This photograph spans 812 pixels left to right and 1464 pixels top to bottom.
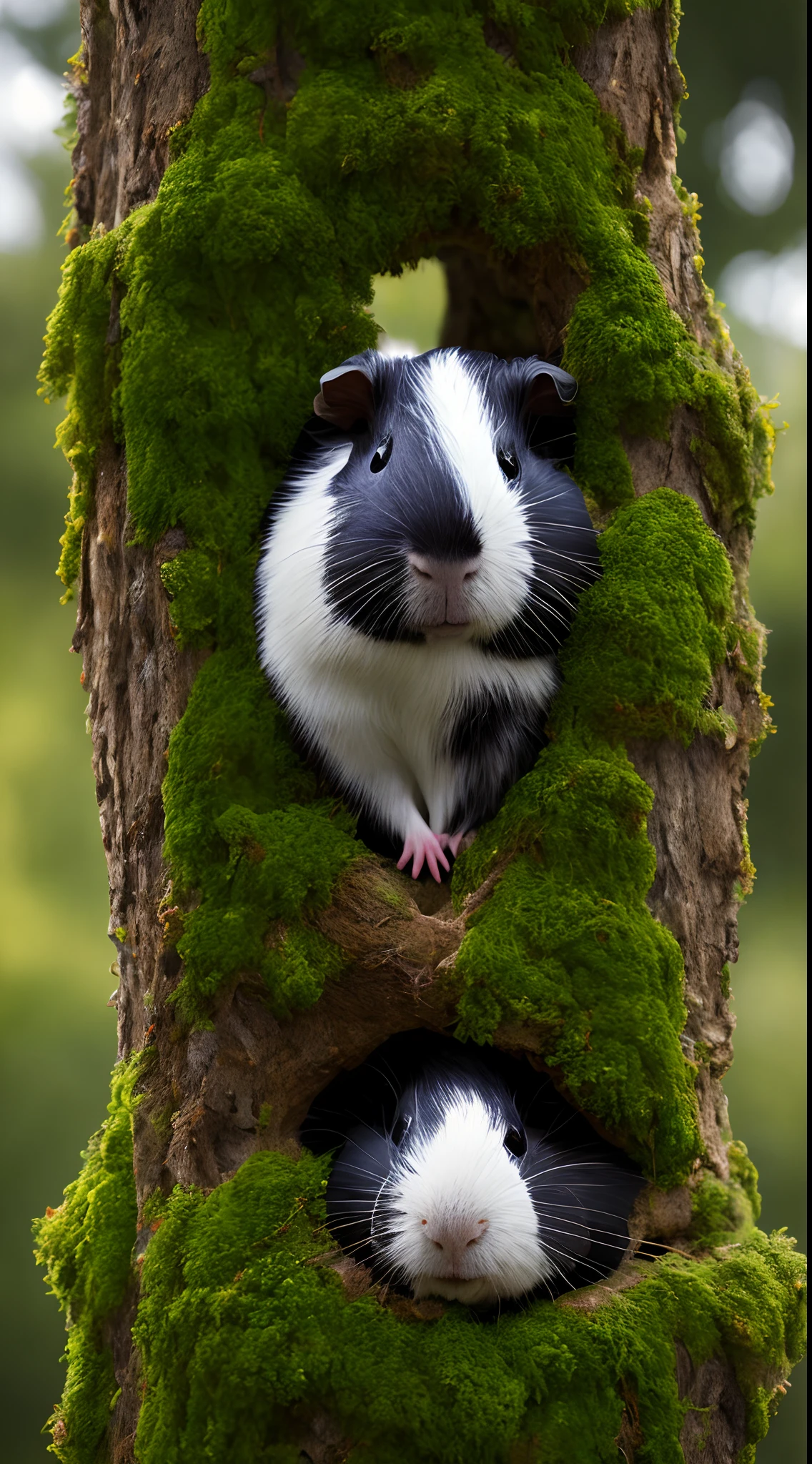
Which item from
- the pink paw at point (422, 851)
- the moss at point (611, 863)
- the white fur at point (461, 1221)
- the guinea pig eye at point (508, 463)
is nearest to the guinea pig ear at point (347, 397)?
the guinea pig eye at point (508, 463)

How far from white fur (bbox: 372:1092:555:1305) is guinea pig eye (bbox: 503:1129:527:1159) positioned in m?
0.06

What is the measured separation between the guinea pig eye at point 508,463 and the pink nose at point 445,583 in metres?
0.31

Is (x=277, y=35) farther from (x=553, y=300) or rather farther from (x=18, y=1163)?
(x=18, y=1163)

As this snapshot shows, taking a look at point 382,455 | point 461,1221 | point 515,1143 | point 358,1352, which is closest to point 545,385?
point 382,455

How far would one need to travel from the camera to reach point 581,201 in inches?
111

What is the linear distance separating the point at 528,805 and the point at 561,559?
55cm

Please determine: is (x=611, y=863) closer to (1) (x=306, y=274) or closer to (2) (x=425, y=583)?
(2) (x=425, y=583)

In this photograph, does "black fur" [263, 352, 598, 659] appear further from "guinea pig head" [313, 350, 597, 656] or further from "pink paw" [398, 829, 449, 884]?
"pink paw" [398, 829, 449, 884]

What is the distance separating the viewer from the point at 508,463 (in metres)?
2.63

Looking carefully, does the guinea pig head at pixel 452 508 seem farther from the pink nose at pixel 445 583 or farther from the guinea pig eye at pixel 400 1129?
the guinea pig eye at pixel 400 1129

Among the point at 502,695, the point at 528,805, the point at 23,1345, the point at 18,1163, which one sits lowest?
the point at 23,1345

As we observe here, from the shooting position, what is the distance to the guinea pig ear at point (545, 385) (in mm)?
2674

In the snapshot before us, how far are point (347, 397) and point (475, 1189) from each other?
1684 mm

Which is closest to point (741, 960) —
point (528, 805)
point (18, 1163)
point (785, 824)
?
point (785, 824)
